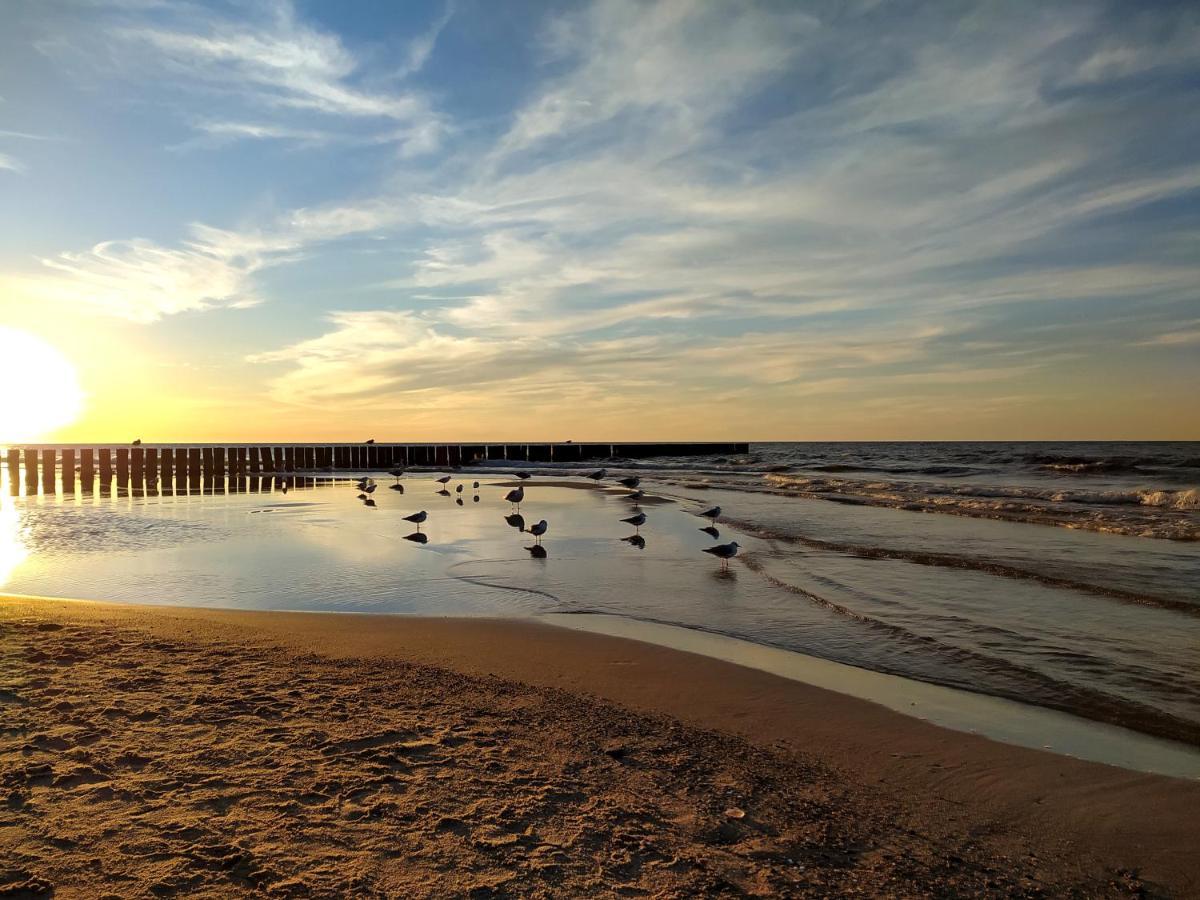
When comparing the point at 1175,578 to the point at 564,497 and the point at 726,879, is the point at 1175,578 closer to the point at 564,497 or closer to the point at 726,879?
the point at 726,879

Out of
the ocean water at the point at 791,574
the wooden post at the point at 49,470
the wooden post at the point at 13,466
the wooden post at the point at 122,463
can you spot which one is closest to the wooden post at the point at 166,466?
the wooden post at the point at 122,463

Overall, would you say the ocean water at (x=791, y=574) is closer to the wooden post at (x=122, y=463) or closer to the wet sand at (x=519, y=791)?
the wet sand at (x=519, y=791)

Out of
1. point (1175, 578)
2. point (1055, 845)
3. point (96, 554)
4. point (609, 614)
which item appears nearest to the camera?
point (1055, 845)

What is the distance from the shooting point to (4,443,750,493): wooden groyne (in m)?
39.5

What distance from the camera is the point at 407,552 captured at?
1248 cm

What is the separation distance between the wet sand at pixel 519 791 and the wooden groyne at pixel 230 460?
32013mm

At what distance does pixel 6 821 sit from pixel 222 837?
1.00 meters

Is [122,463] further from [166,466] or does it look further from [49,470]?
[49,470]

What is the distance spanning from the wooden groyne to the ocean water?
70.4 ft

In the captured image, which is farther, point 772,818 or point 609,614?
point 609,614

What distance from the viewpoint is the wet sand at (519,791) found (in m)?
2.88

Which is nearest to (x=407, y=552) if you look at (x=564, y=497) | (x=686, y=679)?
(x=686, y=679)

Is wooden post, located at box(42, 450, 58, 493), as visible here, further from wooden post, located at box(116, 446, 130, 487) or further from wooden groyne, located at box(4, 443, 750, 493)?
wooden post, located at box(116, 446, 130, 487)

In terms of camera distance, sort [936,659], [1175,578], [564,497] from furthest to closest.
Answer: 1. [564,497]
2. [1175,578]
3. [936,659]
